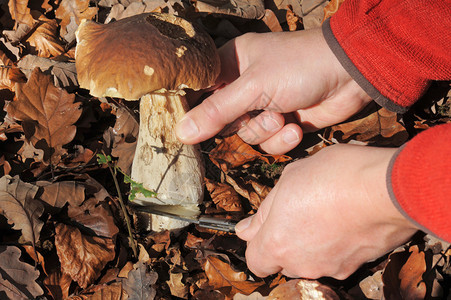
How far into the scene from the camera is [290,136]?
7.20 ft

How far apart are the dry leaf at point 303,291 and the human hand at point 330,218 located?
50 mm

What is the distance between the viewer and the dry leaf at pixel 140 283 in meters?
1.62

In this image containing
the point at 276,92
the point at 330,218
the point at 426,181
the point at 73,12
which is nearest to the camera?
the point at 426,181

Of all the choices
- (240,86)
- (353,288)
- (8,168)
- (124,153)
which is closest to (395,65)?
(240,86)

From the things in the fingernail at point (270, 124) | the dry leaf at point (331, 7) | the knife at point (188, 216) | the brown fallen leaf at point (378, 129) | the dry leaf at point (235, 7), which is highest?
the dry leaf at point (331, 7)

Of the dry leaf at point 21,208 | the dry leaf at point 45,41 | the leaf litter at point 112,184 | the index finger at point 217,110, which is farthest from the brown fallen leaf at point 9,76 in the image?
the index finger at point 217,110

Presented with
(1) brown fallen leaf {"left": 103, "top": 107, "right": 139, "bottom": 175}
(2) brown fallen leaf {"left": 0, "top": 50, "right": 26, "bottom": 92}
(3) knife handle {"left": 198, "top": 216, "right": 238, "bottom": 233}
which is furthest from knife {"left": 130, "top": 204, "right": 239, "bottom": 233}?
(2) brown fallen leaf {"left": 0, "top": 50, "right": 26, "bottom": 92}

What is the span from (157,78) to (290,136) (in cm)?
102

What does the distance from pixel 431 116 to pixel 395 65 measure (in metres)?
0.62

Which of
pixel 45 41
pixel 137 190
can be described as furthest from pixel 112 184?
pixel 45 41

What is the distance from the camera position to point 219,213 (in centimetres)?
196

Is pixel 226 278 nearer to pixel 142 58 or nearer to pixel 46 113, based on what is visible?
pixel 142 58

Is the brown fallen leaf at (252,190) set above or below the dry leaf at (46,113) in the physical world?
below

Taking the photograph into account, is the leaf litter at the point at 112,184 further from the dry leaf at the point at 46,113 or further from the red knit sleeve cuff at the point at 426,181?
the red knit sleeve cuff at the point at 426,181
